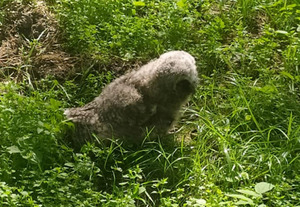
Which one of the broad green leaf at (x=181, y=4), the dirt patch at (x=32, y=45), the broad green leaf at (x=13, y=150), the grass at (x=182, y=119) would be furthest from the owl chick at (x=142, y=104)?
the broad green leaf at (x=181, y=4)

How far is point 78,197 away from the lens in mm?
3135

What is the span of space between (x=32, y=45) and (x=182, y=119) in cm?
166

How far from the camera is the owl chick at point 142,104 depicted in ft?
12.0

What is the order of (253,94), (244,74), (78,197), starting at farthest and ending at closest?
(244,74), (253,94), (78,197)

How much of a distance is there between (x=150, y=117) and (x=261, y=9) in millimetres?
2075

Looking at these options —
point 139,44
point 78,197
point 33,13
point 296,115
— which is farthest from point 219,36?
point 78,197

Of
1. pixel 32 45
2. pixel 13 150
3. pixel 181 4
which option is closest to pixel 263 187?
pixel 13 150

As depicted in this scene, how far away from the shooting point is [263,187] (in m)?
3.21

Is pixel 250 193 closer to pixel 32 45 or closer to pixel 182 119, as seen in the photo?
pixel 182 119

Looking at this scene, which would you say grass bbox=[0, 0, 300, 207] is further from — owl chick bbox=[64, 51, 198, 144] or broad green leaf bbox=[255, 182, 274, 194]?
owl chick bbox=[64, 51, 198, 144]

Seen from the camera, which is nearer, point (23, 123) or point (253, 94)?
point (23, 123)

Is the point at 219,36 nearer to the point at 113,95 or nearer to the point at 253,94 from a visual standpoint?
the point at 253,94

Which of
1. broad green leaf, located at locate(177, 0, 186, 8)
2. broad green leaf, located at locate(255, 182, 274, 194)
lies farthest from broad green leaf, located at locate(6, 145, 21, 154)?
broad green leaf, located at locate(177, 0, 186, 8)

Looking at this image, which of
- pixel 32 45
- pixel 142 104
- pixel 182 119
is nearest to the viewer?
pixel 142 104
